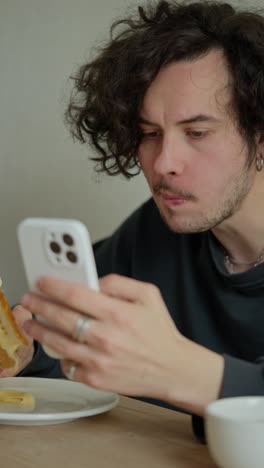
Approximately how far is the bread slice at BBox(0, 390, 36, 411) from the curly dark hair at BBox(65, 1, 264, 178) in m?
0.56

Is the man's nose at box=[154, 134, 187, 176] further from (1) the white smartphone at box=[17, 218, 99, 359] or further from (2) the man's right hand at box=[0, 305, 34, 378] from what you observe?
(1) the white smartphone at box=[17, 218, 99, 359]

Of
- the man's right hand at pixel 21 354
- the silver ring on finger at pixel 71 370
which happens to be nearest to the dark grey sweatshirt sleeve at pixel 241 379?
the silver ring on finger at pixel 71 370

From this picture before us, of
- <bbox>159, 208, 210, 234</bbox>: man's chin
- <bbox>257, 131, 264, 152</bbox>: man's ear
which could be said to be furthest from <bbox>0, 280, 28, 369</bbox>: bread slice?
<bbox>257, 131, 264, 152</bbox>: man's ear

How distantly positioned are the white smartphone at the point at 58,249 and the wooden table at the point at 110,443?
21 cm

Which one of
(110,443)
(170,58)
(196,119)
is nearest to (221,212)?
(196,119)

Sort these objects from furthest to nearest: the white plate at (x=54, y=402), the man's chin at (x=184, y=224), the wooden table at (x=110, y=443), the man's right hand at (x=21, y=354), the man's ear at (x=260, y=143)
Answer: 1. the man's ear at (x=260, y=143)
2. the man's chin at (x=184, y=224)
3. the man's right hand at (x=21, y=354)
4. the white plate at (x=54, y=402)
5. the wooden table at (x=110, y=443)

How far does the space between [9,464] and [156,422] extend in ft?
0.77

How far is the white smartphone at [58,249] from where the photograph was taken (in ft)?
2.50

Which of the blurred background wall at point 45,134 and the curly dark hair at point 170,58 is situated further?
the blurred background wall at point 45,134

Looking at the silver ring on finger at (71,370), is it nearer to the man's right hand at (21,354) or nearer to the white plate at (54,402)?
the white plate at (54,402)

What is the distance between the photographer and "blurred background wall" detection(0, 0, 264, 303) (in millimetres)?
2088

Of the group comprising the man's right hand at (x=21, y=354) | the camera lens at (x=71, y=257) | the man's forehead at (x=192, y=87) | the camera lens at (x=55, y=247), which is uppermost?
the man's forehead at (x=192, y=87)

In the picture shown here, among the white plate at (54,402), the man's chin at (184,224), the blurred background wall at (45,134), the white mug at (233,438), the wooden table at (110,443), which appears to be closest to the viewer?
the white mug at (233,438)

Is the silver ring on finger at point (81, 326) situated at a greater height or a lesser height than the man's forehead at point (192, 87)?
lesser
